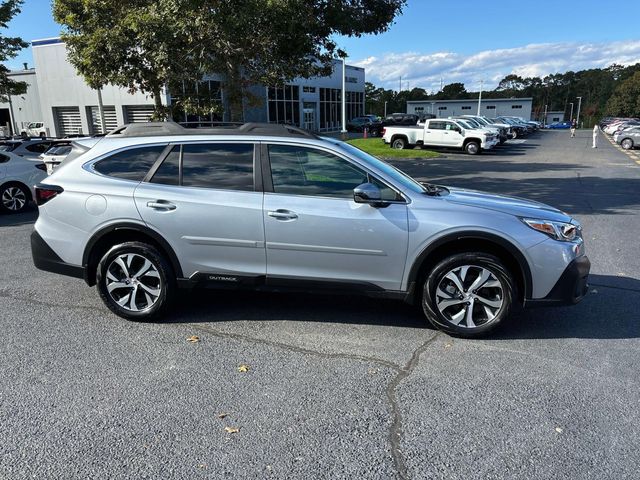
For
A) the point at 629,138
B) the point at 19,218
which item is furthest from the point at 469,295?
the point at 629,138

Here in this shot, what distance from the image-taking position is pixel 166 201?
4379 mm

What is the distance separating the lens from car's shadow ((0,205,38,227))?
30.7 feet

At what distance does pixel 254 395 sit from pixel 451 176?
14504 millimetres

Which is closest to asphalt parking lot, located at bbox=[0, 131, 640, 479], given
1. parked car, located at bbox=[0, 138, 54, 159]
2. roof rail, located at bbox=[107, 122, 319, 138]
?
roof rail, located at bbox=[107, 122, 319, 138]

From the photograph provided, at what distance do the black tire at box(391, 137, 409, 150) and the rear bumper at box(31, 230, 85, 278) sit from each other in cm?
2479

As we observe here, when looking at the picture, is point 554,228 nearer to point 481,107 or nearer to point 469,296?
point 469,296

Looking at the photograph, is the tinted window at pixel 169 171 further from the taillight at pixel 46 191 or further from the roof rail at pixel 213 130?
the taillight at pixel 46 191

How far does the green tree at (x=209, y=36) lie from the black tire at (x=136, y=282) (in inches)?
241

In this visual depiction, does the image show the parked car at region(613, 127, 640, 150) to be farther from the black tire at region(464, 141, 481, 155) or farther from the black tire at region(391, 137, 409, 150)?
the black tire at region(391, 137, 409, 150)

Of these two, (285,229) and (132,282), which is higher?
(285,229)

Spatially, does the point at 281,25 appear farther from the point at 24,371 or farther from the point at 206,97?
the point at 24,371

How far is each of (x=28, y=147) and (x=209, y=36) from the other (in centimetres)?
681

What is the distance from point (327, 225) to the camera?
4.14 metres

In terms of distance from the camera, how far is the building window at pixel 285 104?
44781 millimetres
